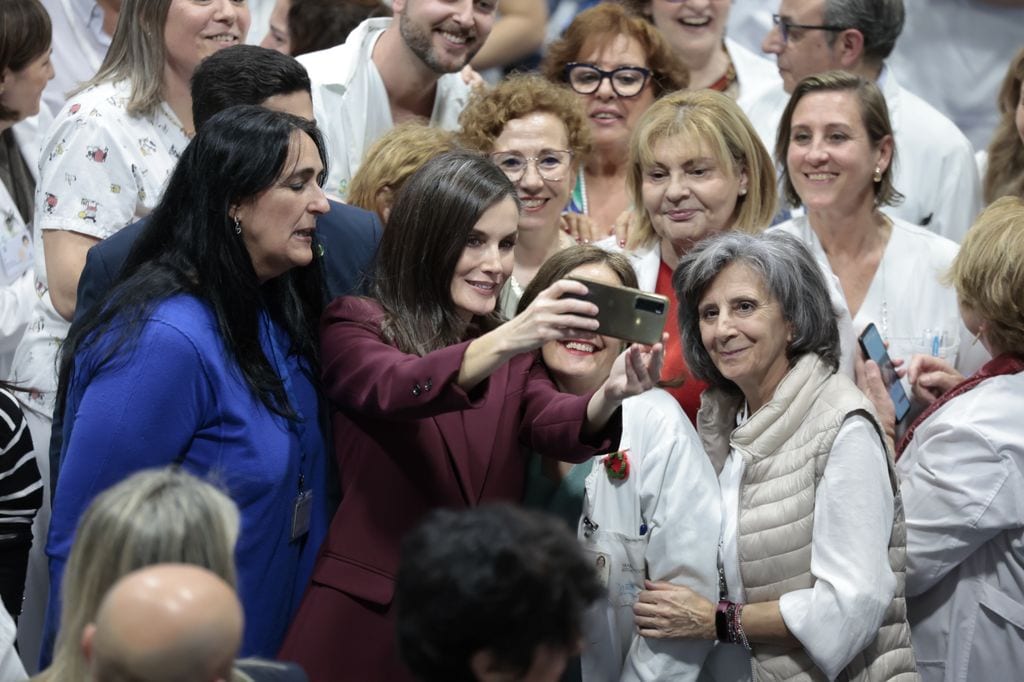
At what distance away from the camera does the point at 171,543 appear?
218cm

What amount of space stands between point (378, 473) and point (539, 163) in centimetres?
150

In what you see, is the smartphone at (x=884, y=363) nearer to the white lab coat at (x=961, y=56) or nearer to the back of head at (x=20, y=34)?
the white lab coat at (x=961, y=56)

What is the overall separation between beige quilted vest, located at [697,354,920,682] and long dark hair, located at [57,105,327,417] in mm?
1111

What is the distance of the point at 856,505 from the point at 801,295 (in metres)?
0.53

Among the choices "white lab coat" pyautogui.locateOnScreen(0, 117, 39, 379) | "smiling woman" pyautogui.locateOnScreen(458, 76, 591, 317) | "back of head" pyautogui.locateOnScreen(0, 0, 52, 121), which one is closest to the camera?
"white lab coat" pyautogui.locateOnScreen(0, 117, 39, 379)

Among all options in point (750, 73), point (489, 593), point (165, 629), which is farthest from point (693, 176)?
point (165, 629)

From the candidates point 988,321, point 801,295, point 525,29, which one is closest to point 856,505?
point 801,295

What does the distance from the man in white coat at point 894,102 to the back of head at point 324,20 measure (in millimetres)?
1518

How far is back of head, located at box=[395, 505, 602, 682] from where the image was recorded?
2074 millimetres

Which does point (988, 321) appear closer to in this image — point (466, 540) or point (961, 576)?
point (961, 576)

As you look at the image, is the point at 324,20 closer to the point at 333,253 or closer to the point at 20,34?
the point at 20,34

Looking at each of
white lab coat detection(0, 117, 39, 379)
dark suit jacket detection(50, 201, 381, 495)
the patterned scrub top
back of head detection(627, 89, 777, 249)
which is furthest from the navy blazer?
back of head detection(627, 89, 777, 249)

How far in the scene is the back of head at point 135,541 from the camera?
2.18 m

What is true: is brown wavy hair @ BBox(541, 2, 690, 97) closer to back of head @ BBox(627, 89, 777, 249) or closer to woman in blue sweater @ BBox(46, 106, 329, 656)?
back of head @ BBox(627, 89, 777, 249)
